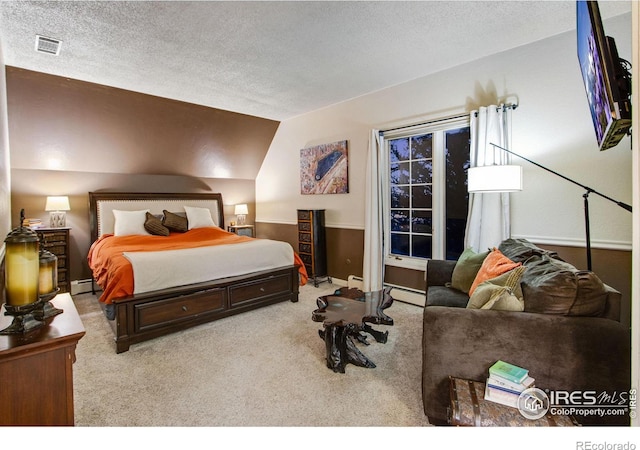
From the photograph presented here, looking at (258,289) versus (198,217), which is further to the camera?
(198,217)

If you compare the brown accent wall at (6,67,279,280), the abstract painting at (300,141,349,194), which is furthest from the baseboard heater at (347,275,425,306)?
the brown accent wall at (6,67,279,280)

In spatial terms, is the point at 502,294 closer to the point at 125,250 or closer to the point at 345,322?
the point at 345,322

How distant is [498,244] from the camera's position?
3.04 metres

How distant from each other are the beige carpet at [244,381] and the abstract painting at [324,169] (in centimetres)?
216

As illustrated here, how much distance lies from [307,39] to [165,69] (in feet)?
5.36

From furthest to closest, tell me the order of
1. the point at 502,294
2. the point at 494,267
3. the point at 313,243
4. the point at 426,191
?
the point at 313,243 < the point at 426,191 < the point at 494,267 < the point at 502,294

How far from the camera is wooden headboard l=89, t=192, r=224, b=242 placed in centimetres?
453

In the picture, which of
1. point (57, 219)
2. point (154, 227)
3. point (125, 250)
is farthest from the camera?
point (154, 227)

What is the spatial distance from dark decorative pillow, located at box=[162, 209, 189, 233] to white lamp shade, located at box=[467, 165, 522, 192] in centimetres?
413

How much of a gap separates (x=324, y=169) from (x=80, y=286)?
381cm

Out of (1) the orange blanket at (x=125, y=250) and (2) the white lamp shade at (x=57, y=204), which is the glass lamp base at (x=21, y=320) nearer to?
(1) the orange blanket at (x=125, y=250)

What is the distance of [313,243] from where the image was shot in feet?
15.4

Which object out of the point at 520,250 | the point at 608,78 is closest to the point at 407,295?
the point at 520,250
